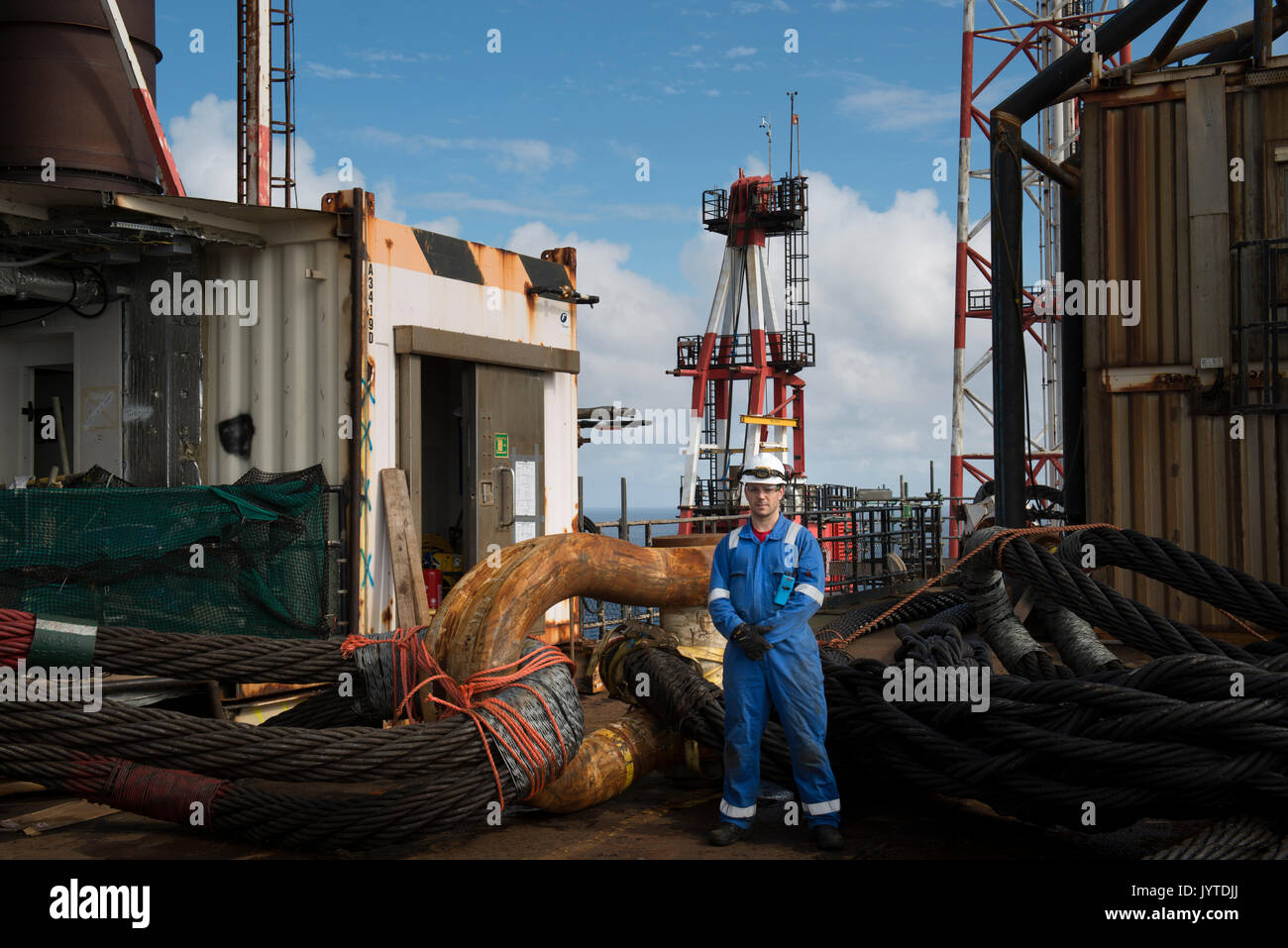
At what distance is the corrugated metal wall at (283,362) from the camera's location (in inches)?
327

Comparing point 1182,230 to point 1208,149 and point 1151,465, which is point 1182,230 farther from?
point 1151,465

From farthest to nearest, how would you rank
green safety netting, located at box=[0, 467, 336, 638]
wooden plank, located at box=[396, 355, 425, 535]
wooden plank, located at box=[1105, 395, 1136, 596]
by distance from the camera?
wooden plank, located at box=[1105, 395, 1136, 596], wooden plank, located at box=[396, 355, 425, 535], green safety netting, located at box=[0, 467, 336, 638]

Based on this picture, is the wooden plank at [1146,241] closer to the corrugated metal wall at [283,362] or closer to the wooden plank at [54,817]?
the corrugated metal wall at [283,362]

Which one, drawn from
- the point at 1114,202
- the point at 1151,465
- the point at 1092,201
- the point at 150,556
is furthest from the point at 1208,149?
the point at 150,556

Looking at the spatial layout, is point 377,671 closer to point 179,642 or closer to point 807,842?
point 179,642

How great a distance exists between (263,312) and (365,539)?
1.99 m

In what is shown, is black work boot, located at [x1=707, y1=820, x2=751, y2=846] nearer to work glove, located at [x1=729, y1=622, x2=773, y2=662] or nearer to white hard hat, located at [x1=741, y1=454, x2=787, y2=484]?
work glove, located at [x1=729, y1=622, x2=773, y2=662]

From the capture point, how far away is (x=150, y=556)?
750 cm

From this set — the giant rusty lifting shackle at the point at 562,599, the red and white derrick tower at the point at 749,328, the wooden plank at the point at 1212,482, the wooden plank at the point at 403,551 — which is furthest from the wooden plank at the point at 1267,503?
the red and white derrick tower at the point at 749,328

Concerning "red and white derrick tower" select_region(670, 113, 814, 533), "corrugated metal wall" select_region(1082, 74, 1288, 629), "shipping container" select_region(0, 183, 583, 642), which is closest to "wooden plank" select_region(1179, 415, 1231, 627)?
"corrugated metal wall" select_region(1082, 74, 1288, 629)

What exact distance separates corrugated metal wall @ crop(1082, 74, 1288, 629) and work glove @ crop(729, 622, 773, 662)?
5945 millimetres

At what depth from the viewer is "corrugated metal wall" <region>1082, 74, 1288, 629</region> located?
931 cm

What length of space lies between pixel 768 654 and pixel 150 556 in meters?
4.72

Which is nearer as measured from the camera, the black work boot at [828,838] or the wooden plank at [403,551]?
the black work boot at [828,838]
